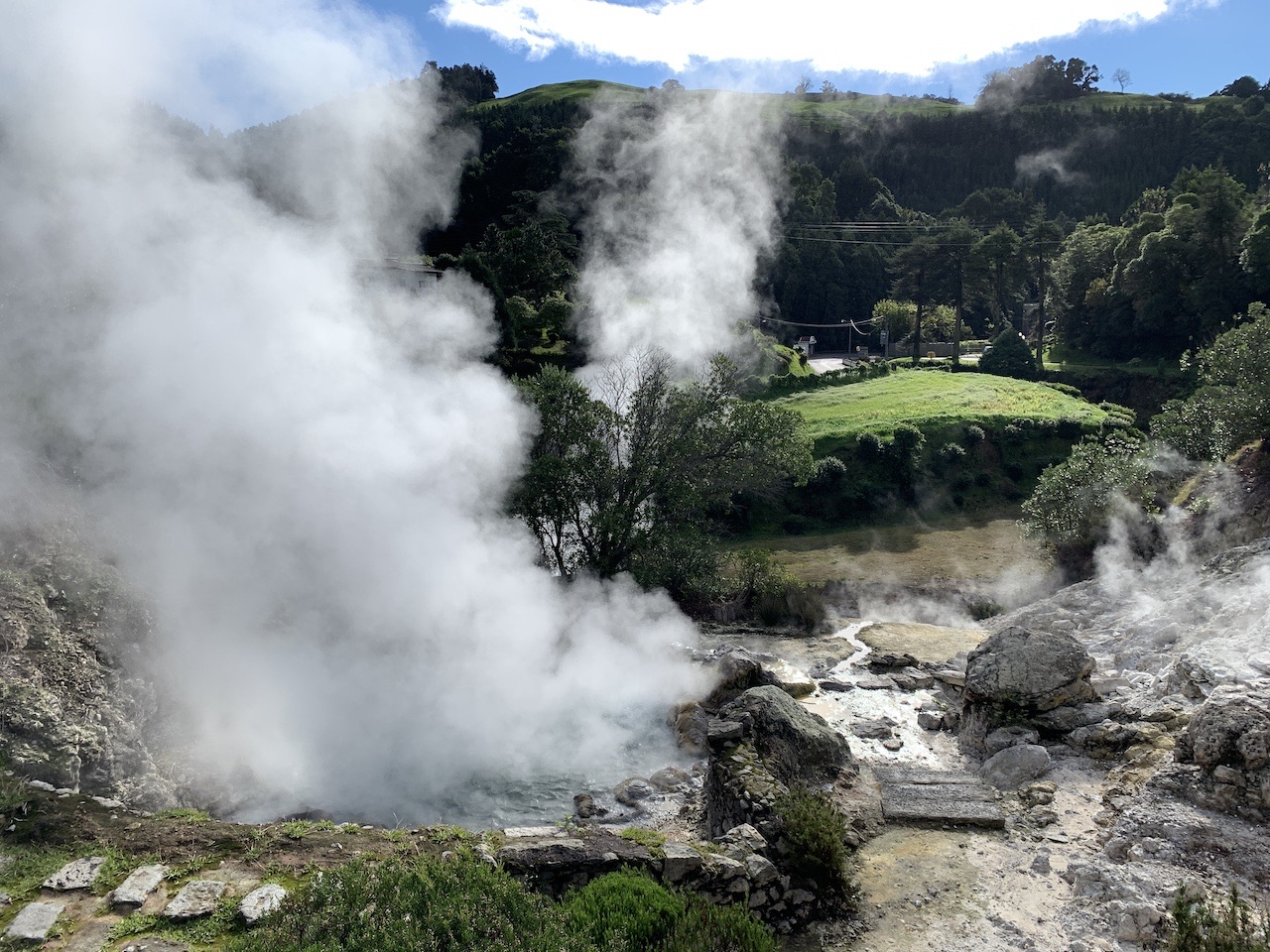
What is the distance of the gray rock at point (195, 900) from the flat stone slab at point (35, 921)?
2.07ft

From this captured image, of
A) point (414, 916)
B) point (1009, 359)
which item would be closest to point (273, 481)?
point (414, 916)

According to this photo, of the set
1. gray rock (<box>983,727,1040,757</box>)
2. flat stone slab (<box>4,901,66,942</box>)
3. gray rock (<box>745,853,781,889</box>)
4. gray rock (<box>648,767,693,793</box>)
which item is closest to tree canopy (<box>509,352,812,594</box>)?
gray rock (<box>648,767,693,793</box>)

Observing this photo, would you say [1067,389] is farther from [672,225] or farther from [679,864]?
[679,864]

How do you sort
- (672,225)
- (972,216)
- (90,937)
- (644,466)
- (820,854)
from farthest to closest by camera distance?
(972,216) → (672,225) → (644,466) → (820,854) → (90,937)

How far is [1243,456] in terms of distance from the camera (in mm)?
15359

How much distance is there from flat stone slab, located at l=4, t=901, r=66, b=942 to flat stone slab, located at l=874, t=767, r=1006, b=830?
6.61 metres

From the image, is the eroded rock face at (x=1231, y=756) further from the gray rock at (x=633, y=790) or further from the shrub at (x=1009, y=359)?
the shrub at (x=1009, y=359)

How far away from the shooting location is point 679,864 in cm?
654

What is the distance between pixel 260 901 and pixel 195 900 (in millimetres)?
414

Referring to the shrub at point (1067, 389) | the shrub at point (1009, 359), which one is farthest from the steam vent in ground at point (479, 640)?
the shrub at point (1009, 359)

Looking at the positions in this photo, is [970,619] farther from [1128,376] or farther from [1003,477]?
[1128,376]

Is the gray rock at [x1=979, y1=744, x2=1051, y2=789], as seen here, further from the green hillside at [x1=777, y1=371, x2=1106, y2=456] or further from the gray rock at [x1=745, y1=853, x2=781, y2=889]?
the green hillside at [x1=777, y1=371, x2=1106, y2=456]

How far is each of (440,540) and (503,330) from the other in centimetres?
2044

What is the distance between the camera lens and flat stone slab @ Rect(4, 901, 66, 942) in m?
5.31
